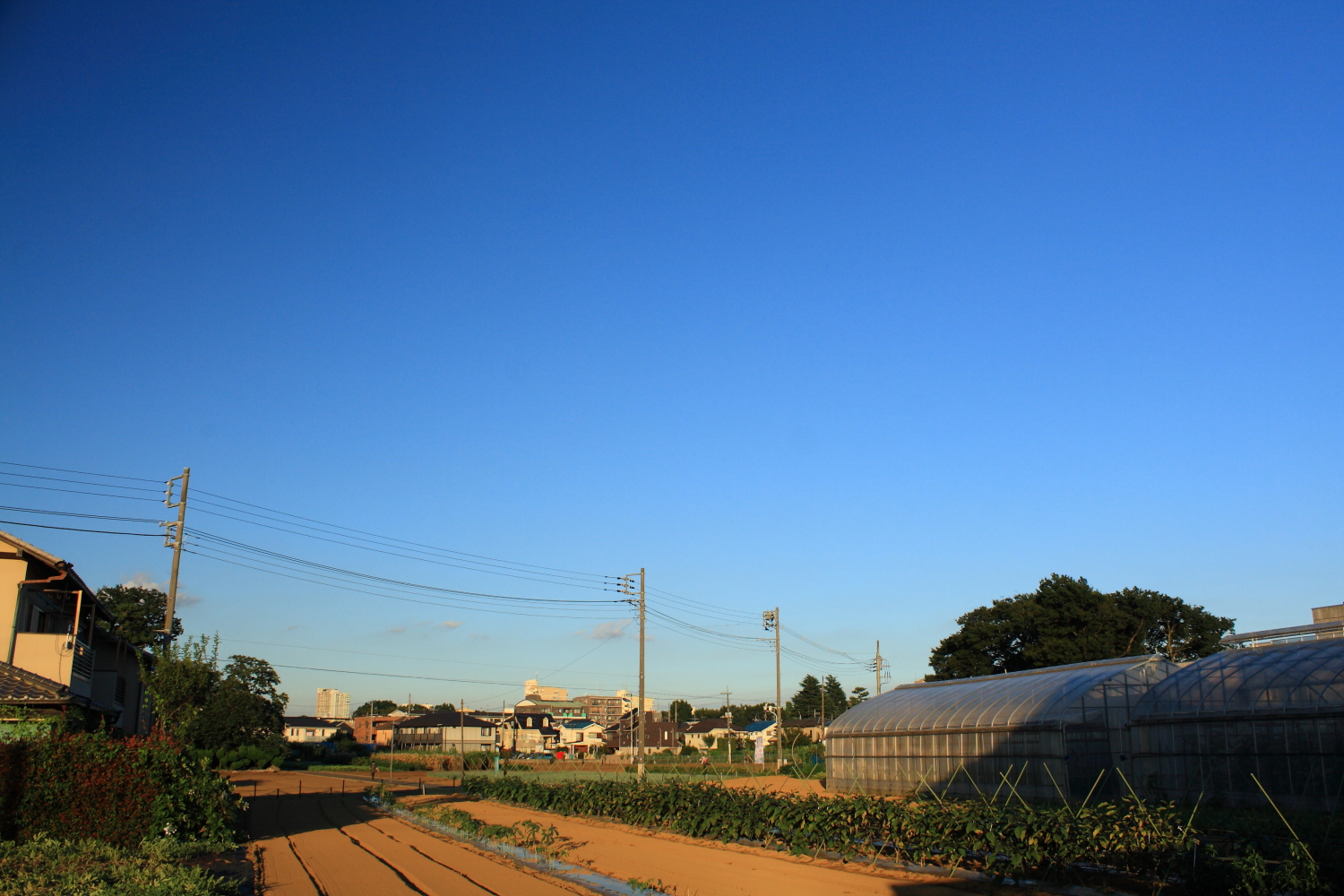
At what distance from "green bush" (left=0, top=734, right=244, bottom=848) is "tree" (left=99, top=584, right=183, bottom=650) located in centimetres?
5609

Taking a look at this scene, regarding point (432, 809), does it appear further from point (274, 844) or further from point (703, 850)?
point (703, 850)

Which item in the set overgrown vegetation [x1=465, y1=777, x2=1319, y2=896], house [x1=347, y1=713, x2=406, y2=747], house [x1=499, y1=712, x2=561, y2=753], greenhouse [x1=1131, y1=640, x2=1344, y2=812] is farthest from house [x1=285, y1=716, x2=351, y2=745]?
greenhouse [x1=1131, y1=640, x2=1344, y2=812]

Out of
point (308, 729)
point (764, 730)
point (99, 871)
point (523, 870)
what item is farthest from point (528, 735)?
point (99, 871)

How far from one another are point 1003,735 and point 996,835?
15.6m

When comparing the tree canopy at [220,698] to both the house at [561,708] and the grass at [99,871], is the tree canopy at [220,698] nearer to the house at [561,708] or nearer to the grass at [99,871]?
the grass at [99,871]

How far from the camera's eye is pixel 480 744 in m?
103

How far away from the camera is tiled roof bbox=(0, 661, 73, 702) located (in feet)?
67.1

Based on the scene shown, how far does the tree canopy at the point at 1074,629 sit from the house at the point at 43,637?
5143cm

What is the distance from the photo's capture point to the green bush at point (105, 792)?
17.0 metres

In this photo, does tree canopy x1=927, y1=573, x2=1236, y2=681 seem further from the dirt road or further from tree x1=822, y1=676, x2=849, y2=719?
tree x1=822, y1=676, x2=849, y2=719

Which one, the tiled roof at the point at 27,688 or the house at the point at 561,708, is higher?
the tiled roof at the point at 27,688

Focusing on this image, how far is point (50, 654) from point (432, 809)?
40.7 ft

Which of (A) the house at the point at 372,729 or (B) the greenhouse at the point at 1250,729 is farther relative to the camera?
(A) the house at the point at 372,729

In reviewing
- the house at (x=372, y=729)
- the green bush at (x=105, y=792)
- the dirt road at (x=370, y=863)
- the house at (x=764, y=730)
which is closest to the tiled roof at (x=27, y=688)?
the green bush at (x=105, y=792)
